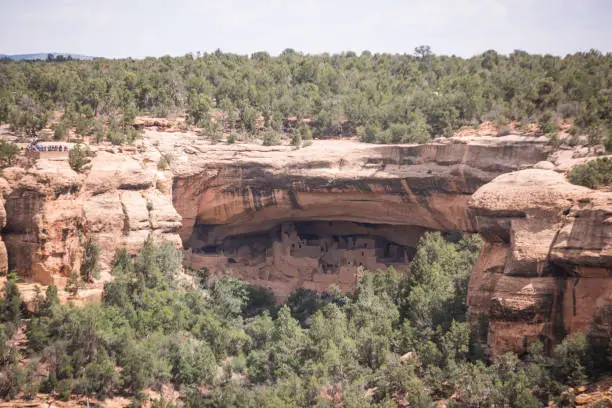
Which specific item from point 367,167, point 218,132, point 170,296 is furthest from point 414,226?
point 170,296

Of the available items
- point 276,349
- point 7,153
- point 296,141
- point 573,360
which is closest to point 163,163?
point 296,141

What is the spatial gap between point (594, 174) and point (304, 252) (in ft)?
46.1

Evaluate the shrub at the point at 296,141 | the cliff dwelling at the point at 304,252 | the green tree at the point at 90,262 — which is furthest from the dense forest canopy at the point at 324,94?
the green tree at the point at 90,262

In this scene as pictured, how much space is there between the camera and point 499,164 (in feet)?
79.0

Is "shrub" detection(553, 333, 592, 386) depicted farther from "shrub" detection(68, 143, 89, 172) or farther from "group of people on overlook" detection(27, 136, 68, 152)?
"group of people on overlook" detection(27, 136, 68, 152)

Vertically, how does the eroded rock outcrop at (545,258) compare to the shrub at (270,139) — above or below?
below

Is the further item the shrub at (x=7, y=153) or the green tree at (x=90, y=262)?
the green tree at (x=90, y=262)

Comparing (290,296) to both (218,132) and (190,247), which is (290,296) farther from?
(218,132)

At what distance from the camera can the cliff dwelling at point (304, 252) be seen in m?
28.4

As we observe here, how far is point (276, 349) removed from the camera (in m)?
21.0

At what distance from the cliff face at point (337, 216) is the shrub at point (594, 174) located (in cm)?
49

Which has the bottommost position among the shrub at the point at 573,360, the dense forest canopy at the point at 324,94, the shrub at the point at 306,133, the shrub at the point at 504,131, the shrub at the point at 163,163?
the shrub at the point at 573,360

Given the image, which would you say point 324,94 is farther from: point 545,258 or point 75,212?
point 545,258

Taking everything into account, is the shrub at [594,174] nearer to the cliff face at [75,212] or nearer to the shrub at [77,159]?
the cliff face at [75,212]
